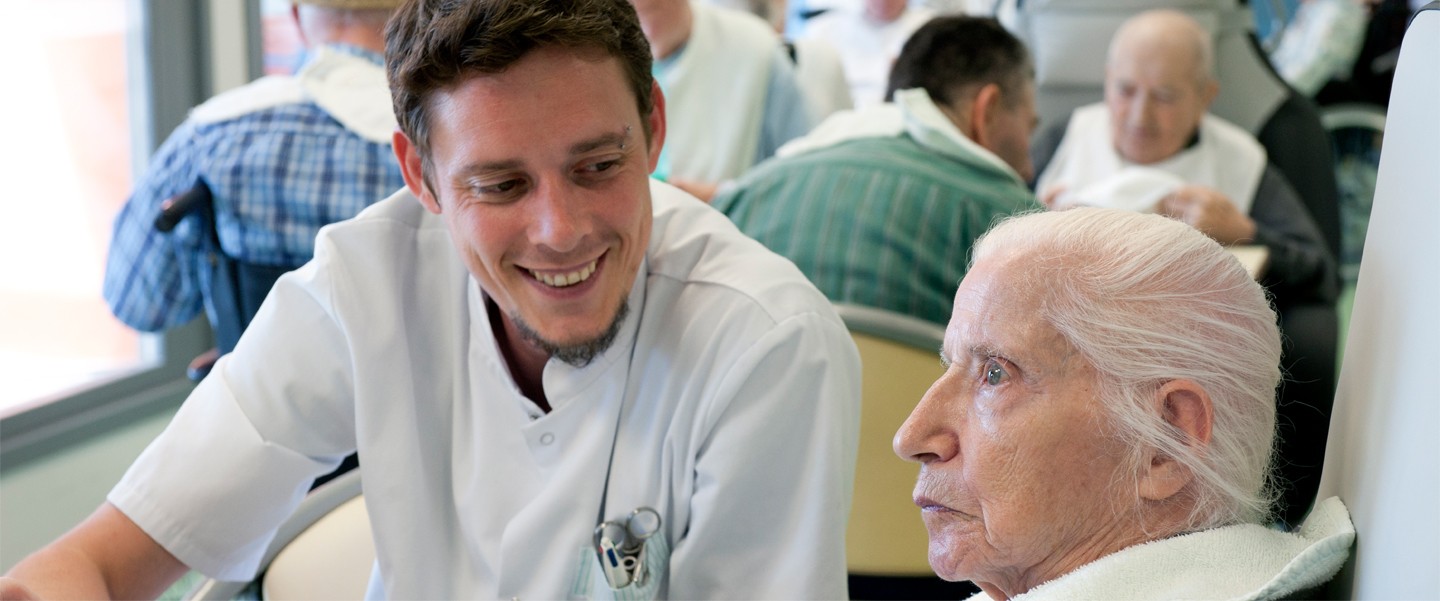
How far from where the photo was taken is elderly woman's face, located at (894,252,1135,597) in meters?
0.92

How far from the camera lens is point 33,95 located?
319cm

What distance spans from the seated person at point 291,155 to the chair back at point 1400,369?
5.33 ft

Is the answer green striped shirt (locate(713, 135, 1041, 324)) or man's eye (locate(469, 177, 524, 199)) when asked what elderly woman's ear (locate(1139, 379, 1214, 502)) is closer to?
man's eye (locate(469, 177, 524, 199))

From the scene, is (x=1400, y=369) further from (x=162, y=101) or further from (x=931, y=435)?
(x=162, y=101)

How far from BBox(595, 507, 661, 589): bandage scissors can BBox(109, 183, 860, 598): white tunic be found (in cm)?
3

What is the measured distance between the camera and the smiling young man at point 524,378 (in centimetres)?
125

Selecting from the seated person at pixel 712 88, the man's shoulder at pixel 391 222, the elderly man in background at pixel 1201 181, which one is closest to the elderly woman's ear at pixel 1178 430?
the man's shoulder at pixel 391 222

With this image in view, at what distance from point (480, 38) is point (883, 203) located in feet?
3.18

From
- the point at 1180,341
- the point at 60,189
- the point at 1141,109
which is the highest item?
the point at 1180,341

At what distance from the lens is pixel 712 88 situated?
10.2 ft

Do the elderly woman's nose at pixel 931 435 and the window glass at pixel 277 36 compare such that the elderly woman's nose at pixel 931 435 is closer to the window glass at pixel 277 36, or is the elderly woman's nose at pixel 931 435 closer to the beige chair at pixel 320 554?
the beige chair at pixel 320 554

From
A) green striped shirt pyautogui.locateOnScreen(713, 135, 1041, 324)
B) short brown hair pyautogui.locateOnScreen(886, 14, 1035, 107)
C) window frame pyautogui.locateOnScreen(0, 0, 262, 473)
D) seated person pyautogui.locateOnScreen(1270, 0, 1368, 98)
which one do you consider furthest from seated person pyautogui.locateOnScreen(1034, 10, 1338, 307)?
window frame pyautogui.locateOnScreen(0, 0, 262, 473)

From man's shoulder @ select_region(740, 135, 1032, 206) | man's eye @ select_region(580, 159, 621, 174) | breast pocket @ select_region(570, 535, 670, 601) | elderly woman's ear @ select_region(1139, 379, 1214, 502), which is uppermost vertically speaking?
man's eye @ select_region(580, 159, 621, 174)

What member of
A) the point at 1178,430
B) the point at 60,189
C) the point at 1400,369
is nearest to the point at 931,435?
the point at 1178,430
